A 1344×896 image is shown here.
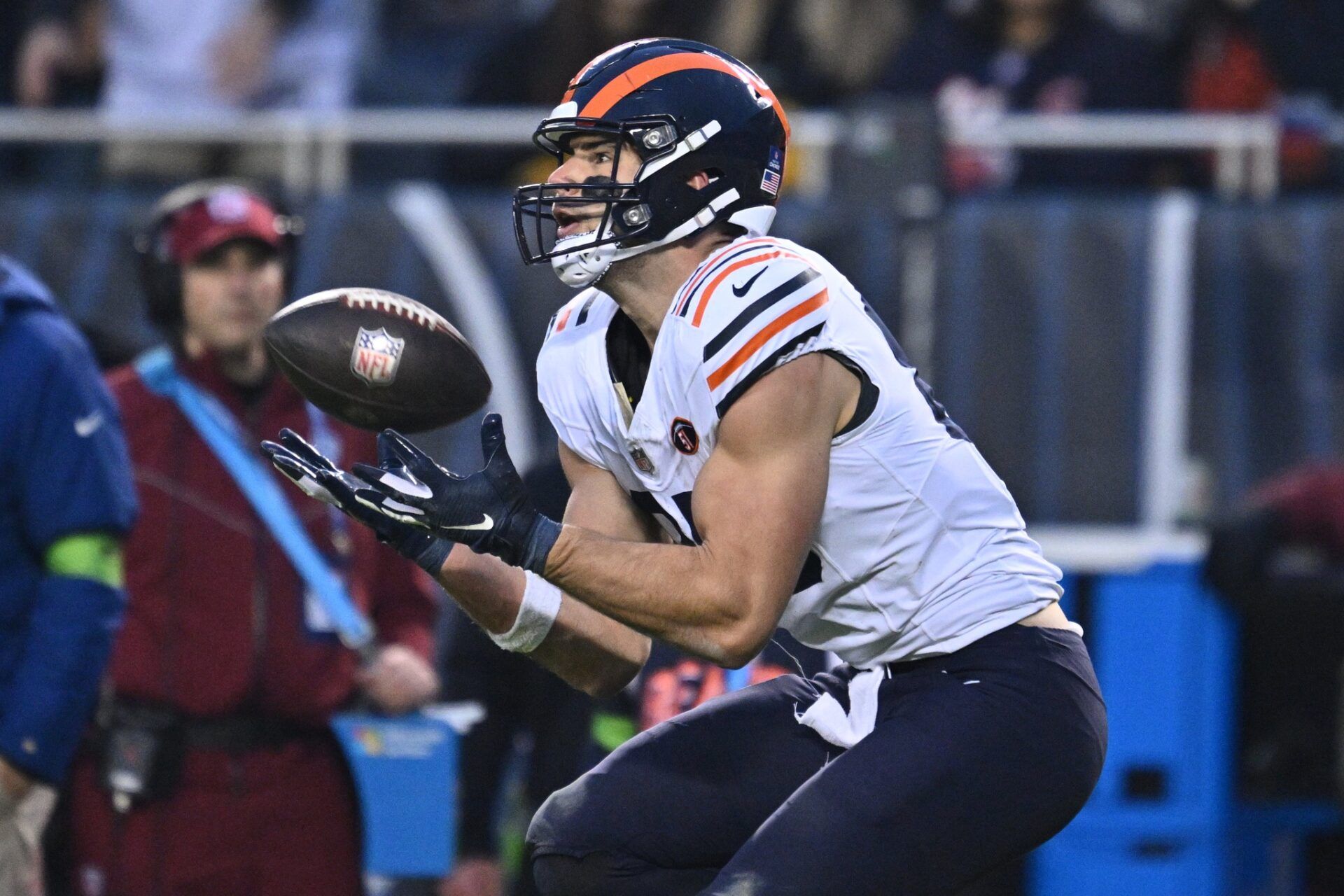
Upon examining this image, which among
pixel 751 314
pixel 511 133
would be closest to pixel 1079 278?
pixel 511 133

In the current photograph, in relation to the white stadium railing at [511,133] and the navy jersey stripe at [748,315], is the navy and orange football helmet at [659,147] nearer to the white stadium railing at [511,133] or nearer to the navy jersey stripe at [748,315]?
the navy jersey stripe at [748,315]

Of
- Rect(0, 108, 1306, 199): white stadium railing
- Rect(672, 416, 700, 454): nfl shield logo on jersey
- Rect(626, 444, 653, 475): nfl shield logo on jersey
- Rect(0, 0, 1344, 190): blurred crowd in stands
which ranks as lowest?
Rect(626, 444, 653, 475): nfl shield logo on jersey

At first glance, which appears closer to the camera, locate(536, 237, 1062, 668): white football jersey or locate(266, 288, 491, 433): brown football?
locate(536, 237, 1062, 668): white football jersey

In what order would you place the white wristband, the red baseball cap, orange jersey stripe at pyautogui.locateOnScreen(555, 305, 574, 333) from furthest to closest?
the red baseball cap < orange jersey stripe at pyautogui.locateOnScreen(555, 305, 574, 333) < the white wristband

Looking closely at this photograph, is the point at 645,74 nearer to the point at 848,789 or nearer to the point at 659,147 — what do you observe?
the point at 659,147

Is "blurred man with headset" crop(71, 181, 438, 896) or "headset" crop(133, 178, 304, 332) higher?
"headset" crop(133, 178, 304, 332)

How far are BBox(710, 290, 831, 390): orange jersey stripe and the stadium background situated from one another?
2355 mm

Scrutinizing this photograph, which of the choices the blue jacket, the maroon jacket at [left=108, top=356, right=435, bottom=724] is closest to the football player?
the blue jacket

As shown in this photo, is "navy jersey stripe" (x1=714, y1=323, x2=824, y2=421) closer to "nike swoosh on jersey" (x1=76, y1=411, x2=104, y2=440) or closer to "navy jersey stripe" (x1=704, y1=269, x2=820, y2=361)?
"navy jersey stripe" (x1=704, y1=269, x2=820, y2=361)

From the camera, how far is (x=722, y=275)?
9.62 feet

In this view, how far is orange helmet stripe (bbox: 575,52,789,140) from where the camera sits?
311 cm

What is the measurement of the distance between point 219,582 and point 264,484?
232 millimetres

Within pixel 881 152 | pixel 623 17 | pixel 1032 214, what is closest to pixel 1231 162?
pixel 1032 214

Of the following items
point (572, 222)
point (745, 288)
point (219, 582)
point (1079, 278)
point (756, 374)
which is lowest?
point (219, 582)
